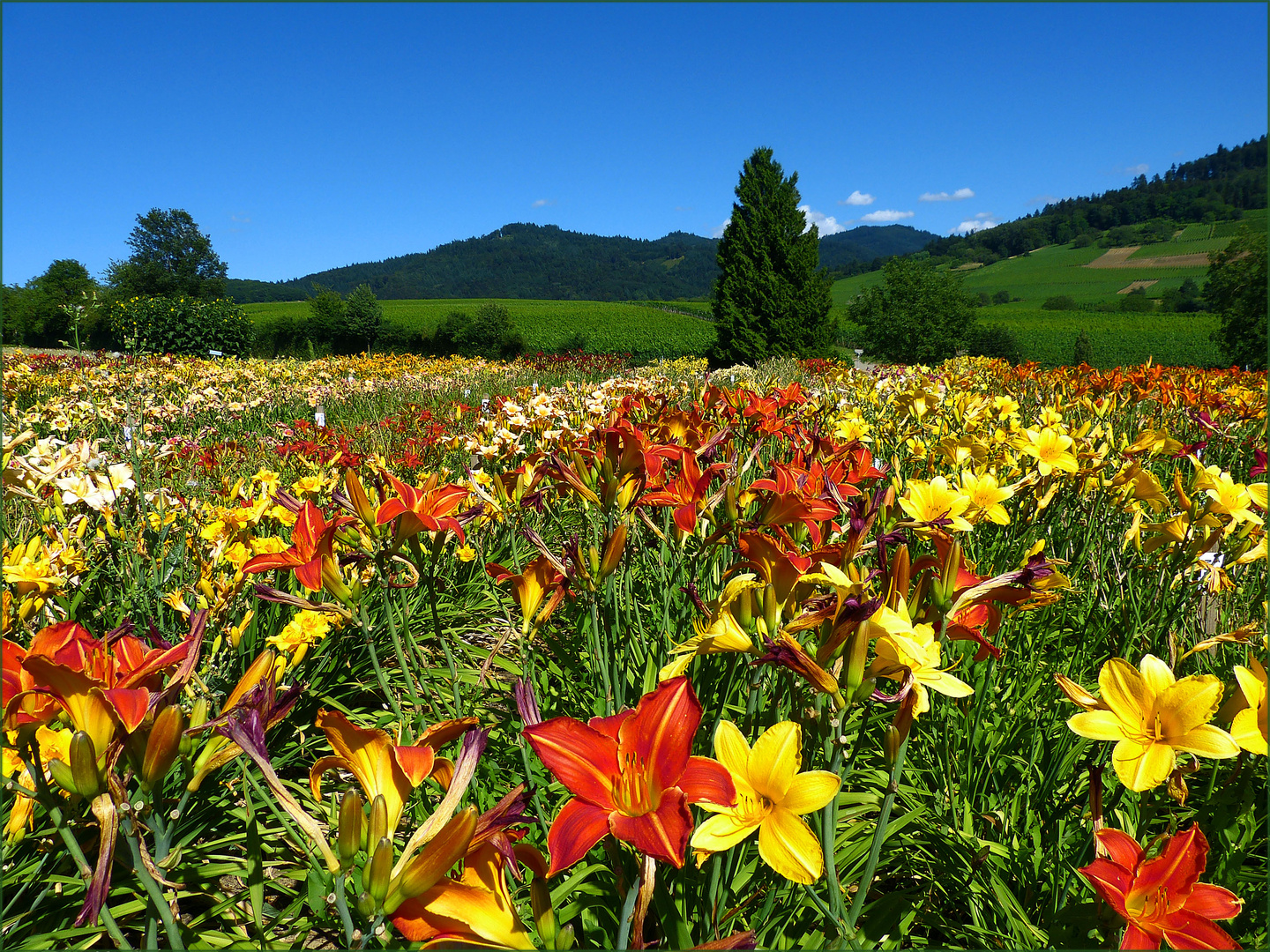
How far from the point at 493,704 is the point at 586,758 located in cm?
165

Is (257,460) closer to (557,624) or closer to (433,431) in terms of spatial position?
(433,431)

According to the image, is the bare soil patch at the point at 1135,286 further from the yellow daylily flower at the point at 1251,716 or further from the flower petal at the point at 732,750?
the flower petal at the point at 732,750

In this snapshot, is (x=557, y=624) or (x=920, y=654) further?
(x=557, y=624)

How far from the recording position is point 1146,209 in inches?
2758

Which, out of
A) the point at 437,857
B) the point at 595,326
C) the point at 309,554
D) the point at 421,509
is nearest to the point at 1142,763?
the point at 437,857

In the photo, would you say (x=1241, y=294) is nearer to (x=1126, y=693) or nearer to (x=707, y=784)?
(x=1126, y=693)

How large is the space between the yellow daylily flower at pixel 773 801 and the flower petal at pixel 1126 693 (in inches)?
19.4

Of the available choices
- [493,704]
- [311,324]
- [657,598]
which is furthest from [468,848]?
[311,324]

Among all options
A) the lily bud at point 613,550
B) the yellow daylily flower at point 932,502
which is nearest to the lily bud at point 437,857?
the lily bud at point 613,550

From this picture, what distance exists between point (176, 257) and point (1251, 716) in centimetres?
7561

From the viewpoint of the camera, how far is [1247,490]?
55.3 inches

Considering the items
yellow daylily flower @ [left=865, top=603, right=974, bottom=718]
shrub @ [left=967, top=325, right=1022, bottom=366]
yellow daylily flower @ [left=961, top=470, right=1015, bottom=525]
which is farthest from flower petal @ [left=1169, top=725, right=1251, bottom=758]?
shrub @ [left=967, top=325, right=1022, bottom=366]

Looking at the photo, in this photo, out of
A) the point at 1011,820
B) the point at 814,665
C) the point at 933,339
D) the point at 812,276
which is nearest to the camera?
the point at 814,665

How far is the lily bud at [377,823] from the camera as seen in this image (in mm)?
736
